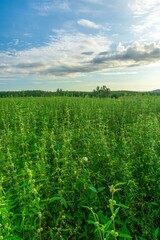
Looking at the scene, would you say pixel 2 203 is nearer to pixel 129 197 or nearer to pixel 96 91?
pixel 129 197

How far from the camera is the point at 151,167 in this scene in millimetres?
3375

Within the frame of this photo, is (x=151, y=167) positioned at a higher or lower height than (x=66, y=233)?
higher

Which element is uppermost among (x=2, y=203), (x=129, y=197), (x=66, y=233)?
(x=2, y=203)

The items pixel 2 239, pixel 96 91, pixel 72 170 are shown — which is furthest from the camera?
pixel 96 91

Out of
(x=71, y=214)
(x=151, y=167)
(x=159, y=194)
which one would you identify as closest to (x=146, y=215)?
(x=159, y=194)

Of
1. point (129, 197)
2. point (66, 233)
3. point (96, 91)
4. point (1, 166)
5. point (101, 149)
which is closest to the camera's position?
point (66, 233)

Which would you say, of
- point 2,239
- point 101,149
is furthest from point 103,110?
point 2,239

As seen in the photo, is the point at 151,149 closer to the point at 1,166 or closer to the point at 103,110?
the point at 1,166

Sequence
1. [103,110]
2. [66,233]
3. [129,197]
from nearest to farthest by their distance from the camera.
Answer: [66,233] < [129,197] < [103,110]

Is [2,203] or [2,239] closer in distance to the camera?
[2,239]

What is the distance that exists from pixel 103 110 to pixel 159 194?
5758 mm

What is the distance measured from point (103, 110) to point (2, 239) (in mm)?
6915

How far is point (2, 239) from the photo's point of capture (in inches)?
79.1

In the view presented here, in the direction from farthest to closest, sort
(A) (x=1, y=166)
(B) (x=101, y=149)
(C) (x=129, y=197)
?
(B) (x=101, y=149)
(A) (x=1, y=166)
(C) (x=129, y=197)
